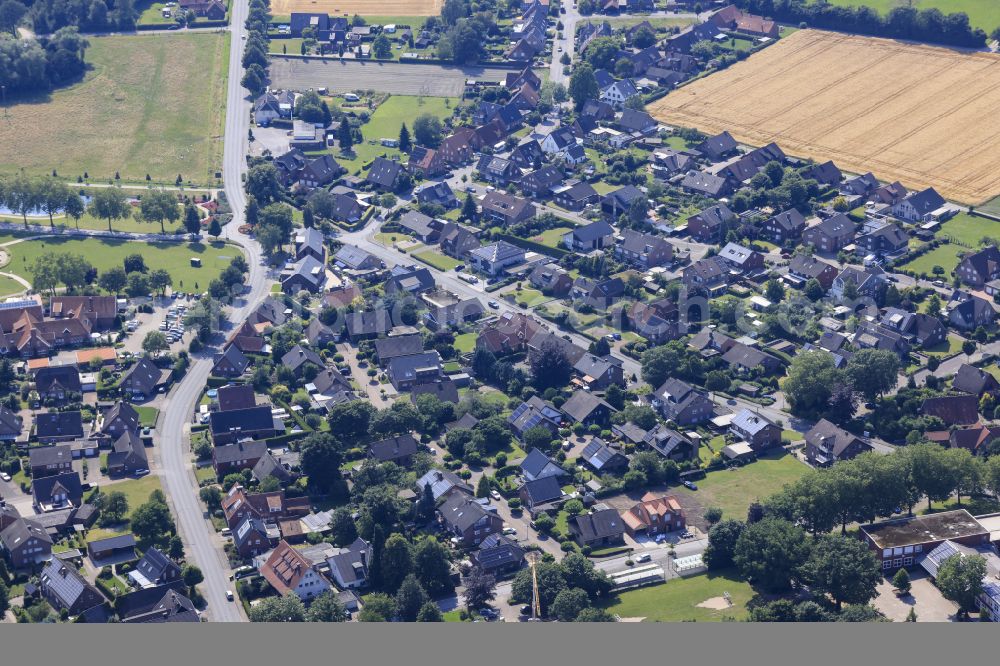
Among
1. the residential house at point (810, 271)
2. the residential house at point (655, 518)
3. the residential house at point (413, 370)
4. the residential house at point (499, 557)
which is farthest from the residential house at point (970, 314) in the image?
the residential house at point (499, 557)

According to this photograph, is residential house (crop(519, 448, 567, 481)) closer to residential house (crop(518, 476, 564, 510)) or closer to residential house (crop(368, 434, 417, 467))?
residential house (crop(518, 476, 564, 510))

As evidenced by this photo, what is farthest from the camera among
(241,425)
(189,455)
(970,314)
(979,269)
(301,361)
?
(979,269)

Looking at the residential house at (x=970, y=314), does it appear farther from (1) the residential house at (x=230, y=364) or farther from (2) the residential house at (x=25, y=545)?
(2) the residential house at (x=25, y=545)

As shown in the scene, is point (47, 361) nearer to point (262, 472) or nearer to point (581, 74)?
point (262, 472)

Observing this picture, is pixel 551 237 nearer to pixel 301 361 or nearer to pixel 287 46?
pixel 301 361

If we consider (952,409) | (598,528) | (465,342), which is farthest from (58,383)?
(952,409)

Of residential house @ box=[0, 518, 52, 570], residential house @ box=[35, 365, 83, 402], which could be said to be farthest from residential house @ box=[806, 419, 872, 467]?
residential house @ box=[35, 365, 83, 402]
